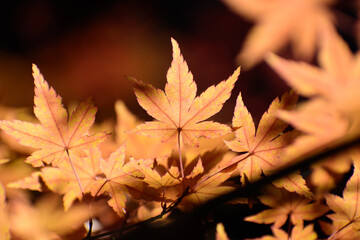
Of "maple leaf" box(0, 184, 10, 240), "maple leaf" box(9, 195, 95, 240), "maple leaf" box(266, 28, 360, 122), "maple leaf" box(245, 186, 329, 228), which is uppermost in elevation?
"maple leaf" box(266, 28, 360, 122)

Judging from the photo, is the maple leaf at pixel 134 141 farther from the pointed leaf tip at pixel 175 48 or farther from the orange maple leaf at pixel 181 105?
the pointed leaf tip at pixel 175 48

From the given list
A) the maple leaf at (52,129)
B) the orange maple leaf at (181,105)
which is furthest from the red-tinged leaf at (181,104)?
the maple leaf at (52,129)

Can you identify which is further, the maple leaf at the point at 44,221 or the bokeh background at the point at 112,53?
the bokeh background at the point at 112,53

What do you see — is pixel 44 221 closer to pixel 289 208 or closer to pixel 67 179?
pixel 67 179

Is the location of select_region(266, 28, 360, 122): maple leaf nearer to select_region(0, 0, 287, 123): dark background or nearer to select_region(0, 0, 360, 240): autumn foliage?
select_region(0, 0, 360, 240): autumn foliage

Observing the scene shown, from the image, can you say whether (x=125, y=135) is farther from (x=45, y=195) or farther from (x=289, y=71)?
(x=289, y=71)

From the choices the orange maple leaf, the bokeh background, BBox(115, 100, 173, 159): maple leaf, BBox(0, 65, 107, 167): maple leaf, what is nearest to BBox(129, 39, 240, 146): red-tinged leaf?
the orange maple leaf
